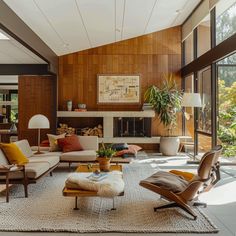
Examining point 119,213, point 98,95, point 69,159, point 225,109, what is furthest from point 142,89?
point 119,213

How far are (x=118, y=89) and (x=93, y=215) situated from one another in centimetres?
658

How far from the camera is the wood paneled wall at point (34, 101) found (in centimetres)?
1007

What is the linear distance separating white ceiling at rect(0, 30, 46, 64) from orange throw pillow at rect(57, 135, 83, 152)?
2.21m

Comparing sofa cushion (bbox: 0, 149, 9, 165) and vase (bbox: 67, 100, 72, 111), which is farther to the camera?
vase (bbox: 67, 100, 72, 111)

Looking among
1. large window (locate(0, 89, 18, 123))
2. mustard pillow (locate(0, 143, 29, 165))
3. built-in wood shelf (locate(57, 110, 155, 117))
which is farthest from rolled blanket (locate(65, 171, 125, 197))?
large window (locate(0, 89, 18, 123))

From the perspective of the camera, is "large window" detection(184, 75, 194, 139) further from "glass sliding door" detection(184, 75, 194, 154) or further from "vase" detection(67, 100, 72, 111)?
"vase" detection(67, 100, 72, 111)

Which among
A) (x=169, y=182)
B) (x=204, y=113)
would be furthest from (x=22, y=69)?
(x=169, y=182)

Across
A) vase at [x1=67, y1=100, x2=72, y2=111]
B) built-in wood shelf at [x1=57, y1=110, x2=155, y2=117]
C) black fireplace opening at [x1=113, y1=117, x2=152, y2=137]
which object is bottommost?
black fireplace opening at [x1=113, y1=117, x2=152, y2=137]

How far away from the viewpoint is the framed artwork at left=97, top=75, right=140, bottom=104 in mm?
10133

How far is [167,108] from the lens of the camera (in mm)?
9188

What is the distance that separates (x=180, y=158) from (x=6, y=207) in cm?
549

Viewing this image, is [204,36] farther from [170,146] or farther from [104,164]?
[104,164]

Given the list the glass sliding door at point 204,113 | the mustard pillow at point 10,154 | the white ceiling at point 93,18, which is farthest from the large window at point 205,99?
the mustard pillow at point 10,154

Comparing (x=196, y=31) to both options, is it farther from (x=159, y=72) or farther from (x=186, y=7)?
(x=159, y=72)
